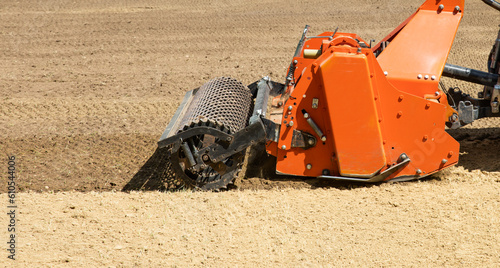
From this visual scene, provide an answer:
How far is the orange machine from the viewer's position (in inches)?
188

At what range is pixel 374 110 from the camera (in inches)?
187

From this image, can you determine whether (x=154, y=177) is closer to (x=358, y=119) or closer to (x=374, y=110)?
(x=358, y=119)

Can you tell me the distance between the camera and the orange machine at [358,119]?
→ 478cm

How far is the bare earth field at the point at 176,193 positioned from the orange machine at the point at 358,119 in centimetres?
25

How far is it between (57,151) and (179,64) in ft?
10.5

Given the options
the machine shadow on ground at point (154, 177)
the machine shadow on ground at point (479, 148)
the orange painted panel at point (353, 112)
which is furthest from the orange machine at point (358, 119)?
the machine shadow on ground at point (479, 148)

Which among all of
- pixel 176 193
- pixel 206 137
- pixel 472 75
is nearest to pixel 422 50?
pixel 472 75

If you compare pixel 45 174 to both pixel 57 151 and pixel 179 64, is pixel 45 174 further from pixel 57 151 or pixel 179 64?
pixel 179 64

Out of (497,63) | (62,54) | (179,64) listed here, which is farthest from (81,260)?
(62,54)

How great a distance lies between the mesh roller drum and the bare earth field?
25.0 inches

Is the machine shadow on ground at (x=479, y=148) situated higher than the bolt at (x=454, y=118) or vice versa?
the bolt at (x=454, y=118)

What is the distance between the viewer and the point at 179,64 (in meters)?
9.05

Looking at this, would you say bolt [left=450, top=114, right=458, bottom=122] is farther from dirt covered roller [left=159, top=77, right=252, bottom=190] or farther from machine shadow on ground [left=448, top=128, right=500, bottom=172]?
dirt covered roller [left=159, top=77, right=252, bottom=190]

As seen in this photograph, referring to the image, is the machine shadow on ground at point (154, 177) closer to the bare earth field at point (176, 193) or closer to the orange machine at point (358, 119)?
the bare earth field at point (176, 193)
